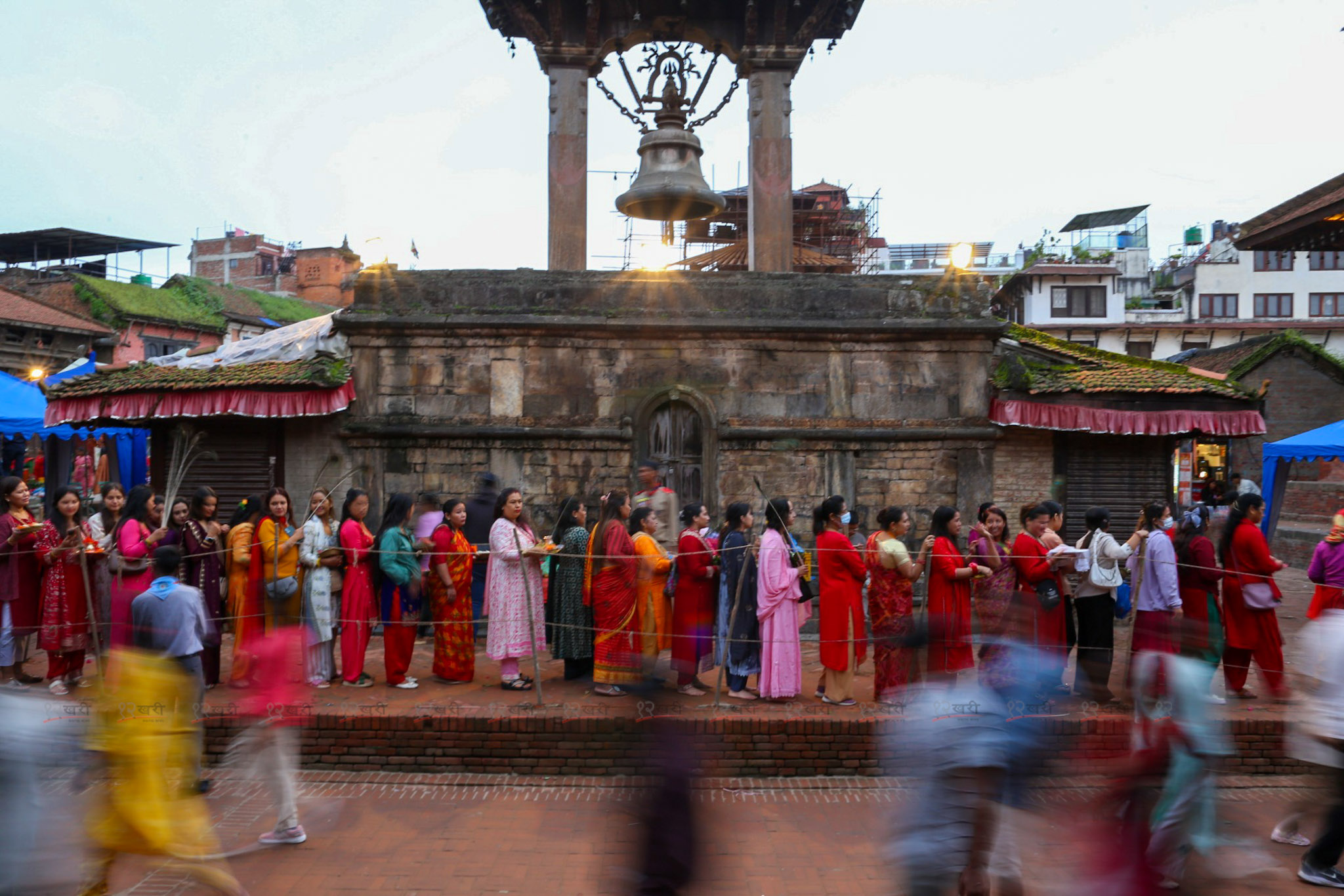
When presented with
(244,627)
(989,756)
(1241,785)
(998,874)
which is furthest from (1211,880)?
(244,627)

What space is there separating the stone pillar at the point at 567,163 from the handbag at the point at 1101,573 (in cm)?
683

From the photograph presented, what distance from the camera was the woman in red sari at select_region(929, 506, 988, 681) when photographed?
7.93m

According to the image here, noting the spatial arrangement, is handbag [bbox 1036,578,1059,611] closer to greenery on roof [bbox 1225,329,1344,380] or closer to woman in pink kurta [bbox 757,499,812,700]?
woman in pink kurta [bbox 757,499,812,700]

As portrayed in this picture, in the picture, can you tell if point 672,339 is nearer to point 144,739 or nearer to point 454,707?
point 454,707

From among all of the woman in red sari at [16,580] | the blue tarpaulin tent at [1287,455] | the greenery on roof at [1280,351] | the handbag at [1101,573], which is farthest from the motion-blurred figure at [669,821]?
the greenery on roof at [1280,351]

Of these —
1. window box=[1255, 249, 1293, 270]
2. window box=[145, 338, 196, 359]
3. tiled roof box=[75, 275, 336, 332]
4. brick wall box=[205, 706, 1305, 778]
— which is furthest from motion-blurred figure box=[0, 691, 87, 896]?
window box=[1255, 249, 1293, 270]

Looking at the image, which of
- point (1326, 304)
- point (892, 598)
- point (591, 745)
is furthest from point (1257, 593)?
point (1326, 304)

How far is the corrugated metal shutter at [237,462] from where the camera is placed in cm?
1192

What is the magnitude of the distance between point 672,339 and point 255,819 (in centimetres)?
692

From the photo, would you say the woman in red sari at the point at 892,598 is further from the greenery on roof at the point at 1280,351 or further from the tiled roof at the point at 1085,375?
the greenery on roof at the point at 1280,351

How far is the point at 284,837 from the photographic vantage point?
6047 millimetres

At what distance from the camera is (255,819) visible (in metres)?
6.52

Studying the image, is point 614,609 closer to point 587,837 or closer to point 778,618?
point 778,618

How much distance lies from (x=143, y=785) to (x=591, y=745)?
3380 millimetres
